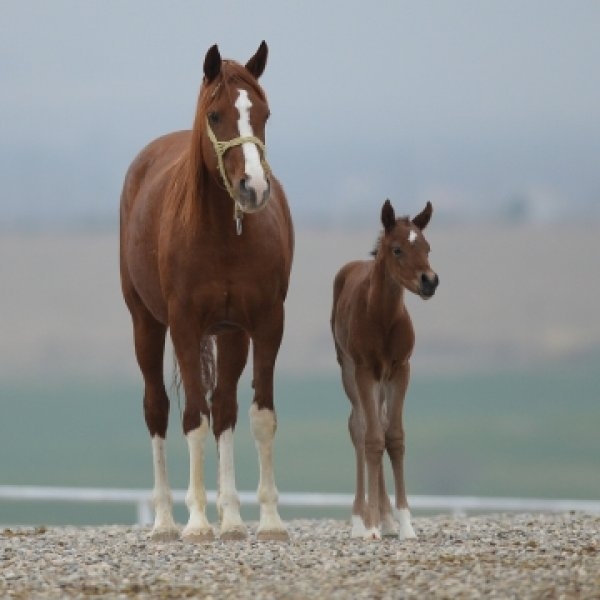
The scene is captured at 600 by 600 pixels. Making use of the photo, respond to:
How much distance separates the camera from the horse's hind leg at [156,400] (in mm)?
9742

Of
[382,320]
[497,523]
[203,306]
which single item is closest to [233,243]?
[203,306]

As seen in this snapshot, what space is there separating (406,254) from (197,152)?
1.29 metres

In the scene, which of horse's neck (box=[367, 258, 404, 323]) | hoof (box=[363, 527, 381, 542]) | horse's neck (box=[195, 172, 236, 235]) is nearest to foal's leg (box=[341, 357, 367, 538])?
hoof (box=[363, 527, 381, 542])

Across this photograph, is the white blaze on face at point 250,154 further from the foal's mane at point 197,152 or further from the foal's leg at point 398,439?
the foal's leg at point 398,439

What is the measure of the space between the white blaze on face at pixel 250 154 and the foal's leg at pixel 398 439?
63.0 inches

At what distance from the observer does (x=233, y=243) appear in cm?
887

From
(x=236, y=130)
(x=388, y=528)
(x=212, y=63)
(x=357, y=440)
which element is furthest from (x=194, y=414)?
(x=212, y=63)

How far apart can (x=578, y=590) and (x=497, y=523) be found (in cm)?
439

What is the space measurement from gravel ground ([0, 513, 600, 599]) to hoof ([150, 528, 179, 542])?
0.18ft

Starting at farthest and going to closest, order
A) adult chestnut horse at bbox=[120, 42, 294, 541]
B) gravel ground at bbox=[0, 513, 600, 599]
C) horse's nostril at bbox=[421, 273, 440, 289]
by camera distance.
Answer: horse's nostril at bbox=[421, 273, 440, 289], adult chestnut horse at bbox=[120, 42, 294, 541], gravel ground at bbox=[0, 513, 600, 599]

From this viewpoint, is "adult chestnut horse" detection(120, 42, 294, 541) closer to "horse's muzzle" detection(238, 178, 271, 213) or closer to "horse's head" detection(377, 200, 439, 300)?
"horse's muzzle" detection(238, 178, 271, 213)

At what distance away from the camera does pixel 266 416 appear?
29.8ft

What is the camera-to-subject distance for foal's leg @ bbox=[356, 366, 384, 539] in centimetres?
901

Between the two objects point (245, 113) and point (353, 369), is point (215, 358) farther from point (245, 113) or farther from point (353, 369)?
point (245, 113)
